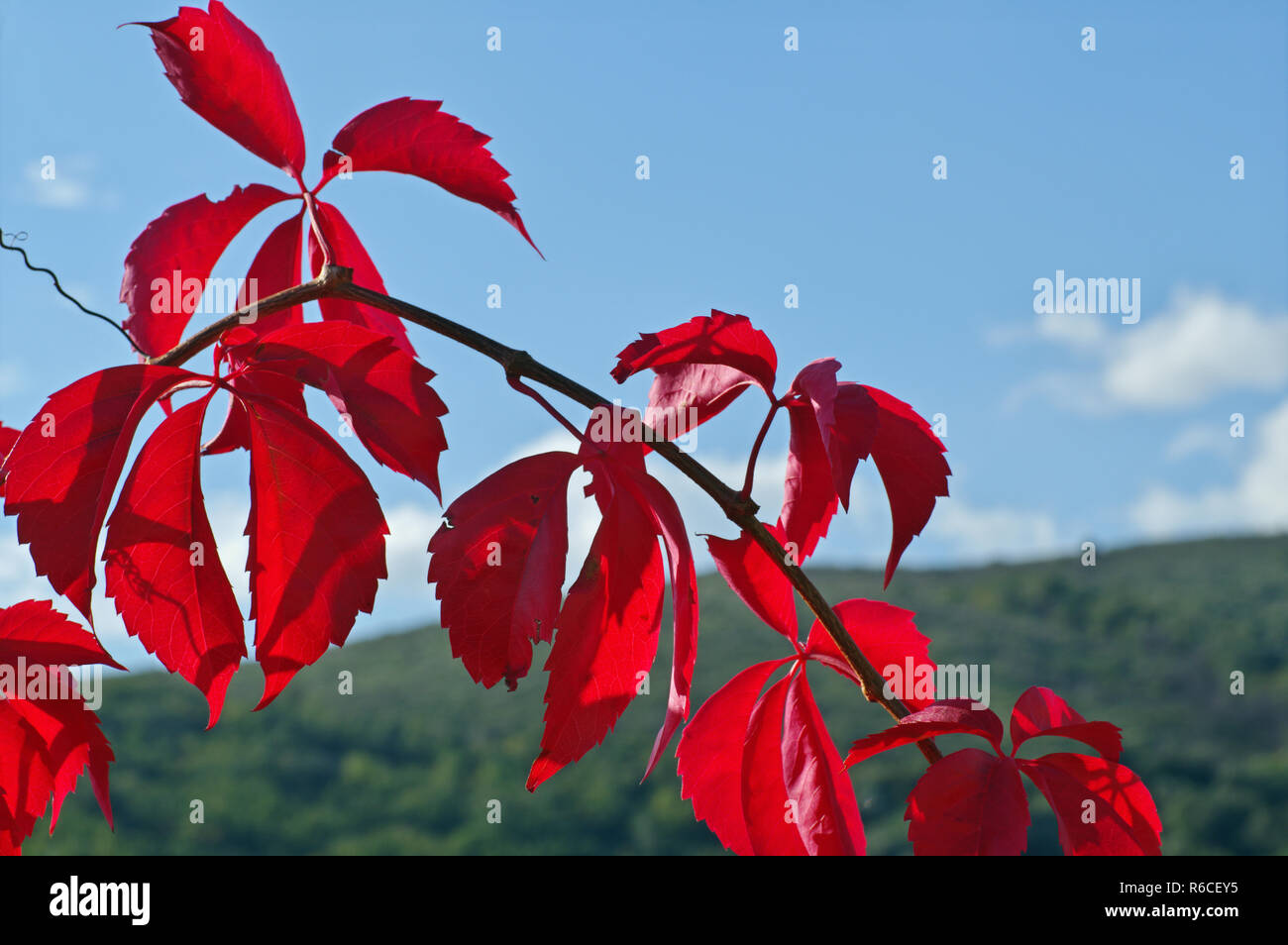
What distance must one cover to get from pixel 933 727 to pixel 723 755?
7.6 inches

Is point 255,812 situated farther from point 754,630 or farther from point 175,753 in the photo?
point 754,630

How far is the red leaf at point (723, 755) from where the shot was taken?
79 centimetres

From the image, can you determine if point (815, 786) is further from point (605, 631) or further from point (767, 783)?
point (605, 631)

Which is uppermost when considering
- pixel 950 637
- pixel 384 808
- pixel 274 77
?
pixel 274 77

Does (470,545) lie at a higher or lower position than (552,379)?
lower

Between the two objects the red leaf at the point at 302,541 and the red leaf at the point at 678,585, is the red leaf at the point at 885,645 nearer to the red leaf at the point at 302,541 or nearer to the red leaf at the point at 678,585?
the red leaf at the point at 678,585

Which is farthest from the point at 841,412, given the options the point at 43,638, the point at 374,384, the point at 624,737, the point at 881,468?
the point at 624,737

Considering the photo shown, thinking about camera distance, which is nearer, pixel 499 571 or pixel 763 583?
pixel 499 571

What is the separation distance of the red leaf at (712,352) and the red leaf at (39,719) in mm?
428

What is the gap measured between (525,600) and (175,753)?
972 centimetres

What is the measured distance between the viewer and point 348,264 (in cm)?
89

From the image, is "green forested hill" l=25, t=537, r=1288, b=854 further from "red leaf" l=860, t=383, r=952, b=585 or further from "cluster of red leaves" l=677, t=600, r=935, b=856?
"red leaf" l=860, t=383, r=952, b=585
